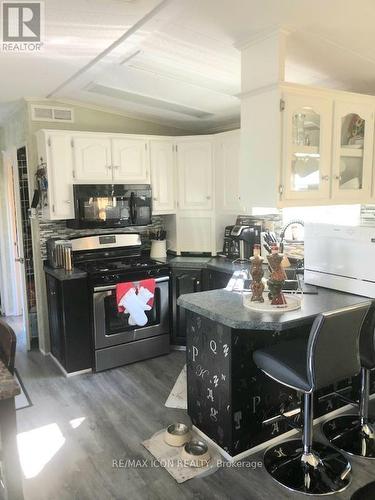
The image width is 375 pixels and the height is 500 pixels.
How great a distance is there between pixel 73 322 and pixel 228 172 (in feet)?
6.73

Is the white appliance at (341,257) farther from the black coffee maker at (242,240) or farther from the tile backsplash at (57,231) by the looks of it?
the tile backsplash at (57,231)

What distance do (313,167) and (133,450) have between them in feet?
7.02

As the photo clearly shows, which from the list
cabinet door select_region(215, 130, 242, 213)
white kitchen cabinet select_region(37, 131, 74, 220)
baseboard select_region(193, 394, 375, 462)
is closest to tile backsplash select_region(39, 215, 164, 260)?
white kitchen cabinet select_region(37, 131, 74, 220)

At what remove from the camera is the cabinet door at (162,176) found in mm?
4188

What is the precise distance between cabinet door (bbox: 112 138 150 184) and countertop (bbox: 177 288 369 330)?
1811mm

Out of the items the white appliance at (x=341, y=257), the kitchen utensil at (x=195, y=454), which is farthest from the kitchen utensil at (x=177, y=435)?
the white appliance at (x=341, y=257)

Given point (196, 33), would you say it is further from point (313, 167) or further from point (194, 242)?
point (194, 242)

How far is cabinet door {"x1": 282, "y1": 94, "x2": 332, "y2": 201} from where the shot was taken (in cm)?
244

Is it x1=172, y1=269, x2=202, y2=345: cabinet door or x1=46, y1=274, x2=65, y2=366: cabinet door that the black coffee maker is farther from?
x1=46, y1=274, x2=65, y2=366: cabinet door

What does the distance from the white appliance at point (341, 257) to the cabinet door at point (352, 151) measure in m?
0.27

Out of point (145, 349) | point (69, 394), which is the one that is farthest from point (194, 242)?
point (69, 394)

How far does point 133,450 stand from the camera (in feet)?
8.49

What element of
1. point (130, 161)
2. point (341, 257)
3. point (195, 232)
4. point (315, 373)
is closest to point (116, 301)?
point (195, 232)

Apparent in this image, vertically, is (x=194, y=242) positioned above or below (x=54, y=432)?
above
